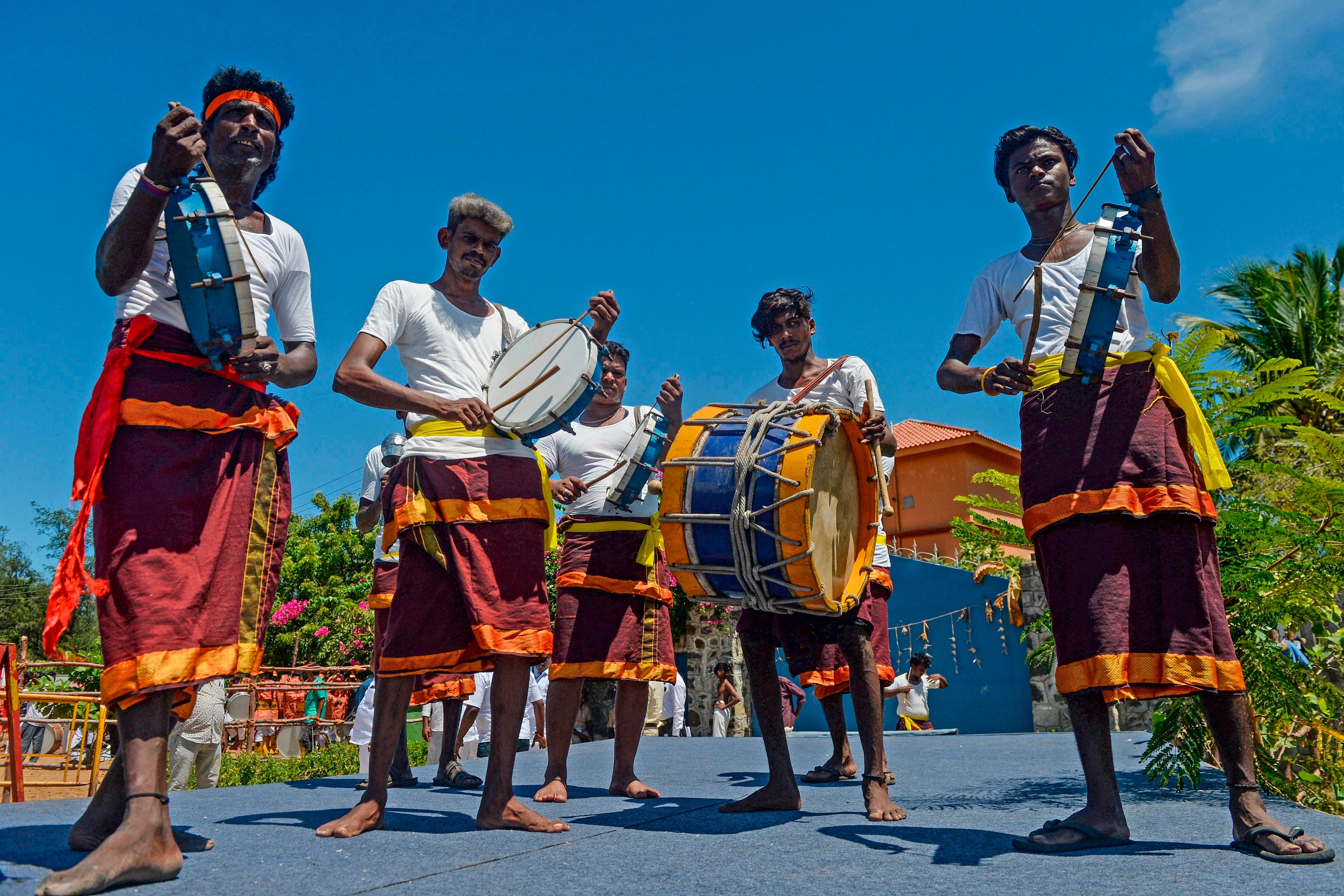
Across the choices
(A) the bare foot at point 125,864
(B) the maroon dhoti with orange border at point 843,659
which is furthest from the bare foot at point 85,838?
(B) the maroon dhoti with orange border at point 843,659

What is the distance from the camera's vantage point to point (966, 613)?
17.7 metres

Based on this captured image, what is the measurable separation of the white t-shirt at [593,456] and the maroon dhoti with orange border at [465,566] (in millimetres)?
1303

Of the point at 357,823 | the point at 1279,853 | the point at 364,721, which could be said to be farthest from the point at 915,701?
the point at 357,823

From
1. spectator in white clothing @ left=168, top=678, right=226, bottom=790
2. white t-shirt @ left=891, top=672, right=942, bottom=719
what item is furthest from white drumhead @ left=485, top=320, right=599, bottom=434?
white t-shirt @ left=891, top=672, right=942, bottom=719

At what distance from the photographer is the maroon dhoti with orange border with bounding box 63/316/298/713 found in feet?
8.86

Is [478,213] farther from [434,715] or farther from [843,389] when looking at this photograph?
[434,715]

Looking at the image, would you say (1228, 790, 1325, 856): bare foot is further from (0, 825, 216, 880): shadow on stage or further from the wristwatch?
(0, 825, 216, 880): shadow on stage

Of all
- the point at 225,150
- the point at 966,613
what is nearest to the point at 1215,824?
the point at 225,150

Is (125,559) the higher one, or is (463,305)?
(463,305)

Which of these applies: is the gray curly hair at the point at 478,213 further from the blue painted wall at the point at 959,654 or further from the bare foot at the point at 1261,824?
the blue painted wall at the point at 959,654

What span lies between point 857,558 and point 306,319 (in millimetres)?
2365

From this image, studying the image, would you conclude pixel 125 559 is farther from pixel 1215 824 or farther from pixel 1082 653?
pixel 1215 824

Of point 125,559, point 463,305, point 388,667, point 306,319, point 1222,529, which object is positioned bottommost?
point 388,667

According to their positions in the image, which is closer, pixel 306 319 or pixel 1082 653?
pixel 1082 653
